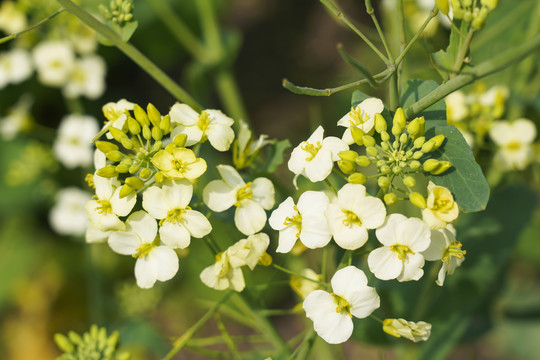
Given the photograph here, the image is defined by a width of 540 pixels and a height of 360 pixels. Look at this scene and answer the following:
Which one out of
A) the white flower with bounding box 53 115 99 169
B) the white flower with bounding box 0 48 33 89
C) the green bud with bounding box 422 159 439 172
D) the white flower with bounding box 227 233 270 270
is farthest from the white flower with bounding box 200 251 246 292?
the white flower with bounding box 0 48 33 89

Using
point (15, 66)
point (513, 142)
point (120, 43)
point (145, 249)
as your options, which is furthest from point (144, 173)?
point (15, 66)

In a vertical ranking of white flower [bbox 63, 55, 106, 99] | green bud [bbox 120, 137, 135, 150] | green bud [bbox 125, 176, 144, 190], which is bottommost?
white flower [bbox 63, 55, 106, 99]

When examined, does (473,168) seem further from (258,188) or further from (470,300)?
(470,300)

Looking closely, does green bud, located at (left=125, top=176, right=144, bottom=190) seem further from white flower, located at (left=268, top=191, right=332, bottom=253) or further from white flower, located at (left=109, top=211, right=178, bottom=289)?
white flower, located at (left=268, top=191, right=332, bottom=253)

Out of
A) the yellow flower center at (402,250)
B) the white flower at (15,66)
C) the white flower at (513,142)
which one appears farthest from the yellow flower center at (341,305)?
the white flower at (15,66)

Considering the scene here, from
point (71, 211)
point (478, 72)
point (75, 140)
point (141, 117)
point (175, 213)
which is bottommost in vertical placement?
point (71, 211)

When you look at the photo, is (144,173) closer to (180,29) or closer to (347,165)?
(347,165)
